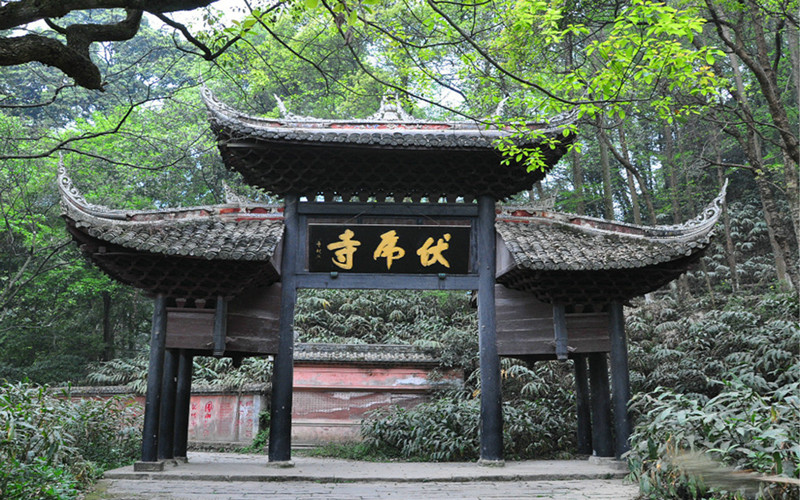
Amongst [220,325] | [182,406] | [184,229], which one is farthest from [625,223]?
[182,406]

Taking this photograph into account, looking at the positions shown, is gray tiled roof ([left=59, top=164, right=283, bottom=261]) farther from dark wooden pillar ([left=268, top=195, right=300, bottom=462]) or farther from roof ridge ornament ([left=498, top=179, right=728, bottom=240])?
roof ridge ornament ([left=498, top=179, right=728, bottom=240])

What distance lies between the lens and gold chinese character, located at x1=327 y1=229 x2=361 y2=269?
8617mm

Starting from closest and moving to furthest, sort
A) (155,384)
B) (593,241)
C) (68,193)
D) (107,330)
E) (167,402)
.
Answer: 1. (68,193)
2. (155,384)
3. (167,402)
4. (593,241)
5. (107,330)

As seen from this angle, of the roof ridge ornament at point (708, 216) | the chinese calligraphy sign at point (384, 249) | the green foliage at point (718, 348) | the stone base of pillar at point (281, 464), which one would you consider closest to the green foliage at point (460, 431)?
the green foliage at point (718, 348)

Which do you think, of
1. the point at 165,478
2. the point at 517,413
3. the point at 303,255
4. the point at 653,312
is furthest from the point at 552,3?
the point at 653,312

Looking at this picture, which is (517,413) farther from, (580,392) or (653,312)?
(653,312)

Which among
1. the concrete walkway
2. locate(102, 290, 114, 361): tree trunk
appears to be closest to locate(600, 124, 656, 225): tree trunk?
the concrete walkway

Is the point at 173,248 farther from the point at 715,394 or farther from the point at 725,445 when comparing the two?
the point at 715,394

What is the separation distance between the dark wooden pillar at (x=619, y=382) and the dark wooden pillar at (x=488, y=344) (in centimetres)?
152

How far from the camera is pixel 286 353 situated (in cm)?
834

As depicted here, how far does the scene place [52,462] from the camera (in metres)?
6.07

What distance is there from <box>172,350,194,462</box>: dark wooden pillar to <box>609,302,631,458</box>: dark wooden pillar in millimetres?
5864

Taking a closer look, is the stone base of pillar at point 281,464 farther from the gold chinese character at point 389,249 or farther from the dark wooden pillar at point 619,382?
the dark wooden pillar at point 619,382

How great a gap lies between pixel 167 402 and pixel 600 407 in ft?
19.7
